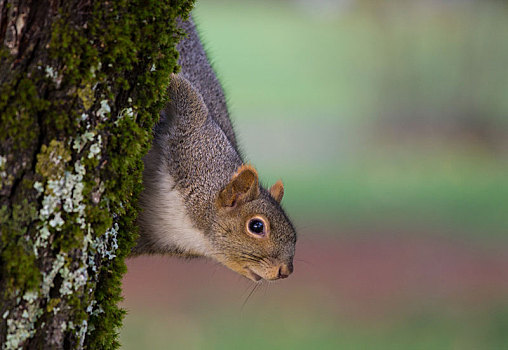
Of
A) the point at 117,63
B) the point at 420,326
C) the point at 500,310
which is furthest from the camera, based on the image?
the point at 500,310

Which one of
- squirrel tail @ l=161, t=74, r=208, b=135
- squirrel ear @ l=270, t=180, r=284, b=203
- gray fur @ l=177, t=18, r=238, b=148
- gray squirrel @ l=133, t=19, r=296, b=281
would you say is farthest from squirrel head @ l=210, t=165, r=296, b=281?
gray fur @ l=177, t=18, r=238, b=148

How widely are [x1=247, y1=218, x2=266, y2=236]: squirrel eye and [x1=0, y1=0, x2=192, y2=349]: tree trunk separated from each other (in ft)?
3.09

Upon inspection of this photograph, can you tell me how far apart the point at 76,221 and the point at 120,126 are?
0.88 feet

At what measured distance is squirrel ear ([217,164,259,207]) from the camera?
102 inches

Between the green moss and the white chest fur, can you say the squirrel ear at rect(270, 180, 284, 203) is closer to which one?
the white chest fur

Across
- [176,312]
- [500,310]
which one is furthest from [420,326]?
[176,312]

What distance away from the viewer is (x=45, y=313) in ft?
5.22

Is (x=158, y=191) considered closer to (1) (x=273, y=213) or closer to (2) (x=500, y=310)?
(1) (x=273, y=213)

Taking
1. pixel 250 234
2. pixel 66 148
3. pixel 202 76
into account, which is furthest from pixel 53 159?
pixel 202 76

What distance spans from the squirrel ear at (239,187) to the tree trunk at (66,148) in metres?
0.82

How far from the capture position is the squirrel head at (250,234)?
2.63 meters

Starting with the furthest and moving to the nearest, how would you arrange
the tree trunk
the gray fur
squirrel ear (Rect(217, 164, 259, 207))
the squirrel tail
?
the gray fur < squirrel ear (Rect(217, 164, 259, 207)) < the squirrel tail < the tree trunk

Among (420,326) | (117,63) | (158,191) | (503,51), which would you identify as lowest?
(420,326)

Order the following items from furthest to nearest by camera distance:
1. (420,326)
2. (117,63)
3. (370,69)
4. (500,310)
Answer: (370,69) → (500,310) → (420,326) → (117,63)
